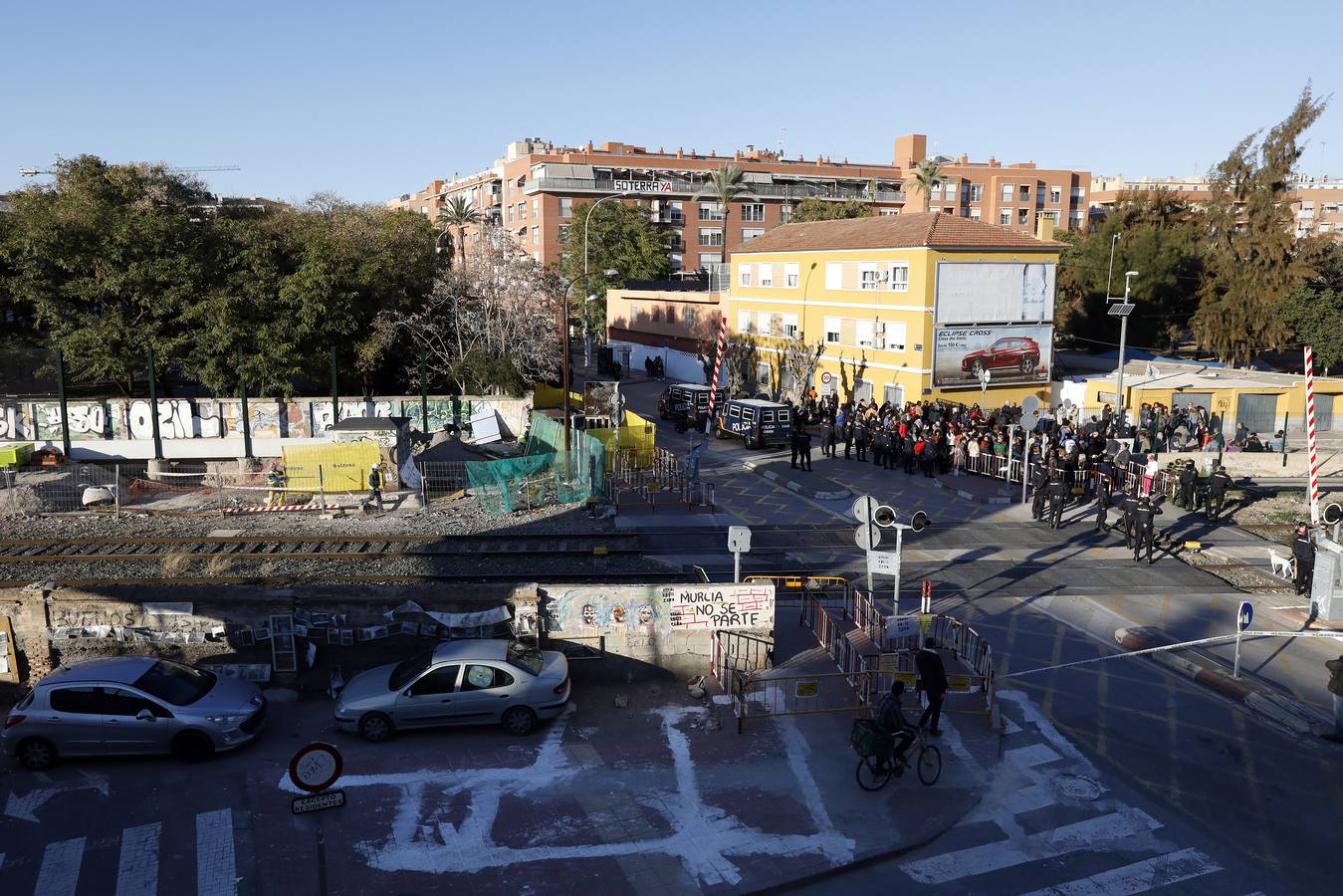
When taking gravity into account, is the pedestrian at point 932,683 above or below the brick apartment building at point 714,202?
below

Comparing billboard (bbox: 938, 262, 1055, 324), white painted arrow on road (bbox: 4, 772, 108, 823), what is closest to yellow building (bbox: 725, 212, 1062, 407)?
billboard (bbox: 938, 262, 1055, 324)

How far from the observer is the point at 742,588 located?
14.3 metres

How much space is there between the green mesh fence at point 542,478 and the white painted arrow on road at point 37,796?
13.4 meters

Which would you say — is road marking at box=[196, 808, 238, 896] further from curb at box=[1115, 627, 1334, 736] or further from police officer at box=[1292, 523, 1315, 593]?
police officer at box=[1292, 523, 1315, 593]

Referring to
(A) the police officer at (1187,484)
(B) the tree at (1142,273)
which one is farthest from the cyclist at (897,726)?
(B) the tree at (1142,273)

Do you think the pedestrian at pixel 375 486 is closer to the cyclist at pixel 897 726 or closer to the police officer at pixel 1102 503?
the cyclist at pixel 897 726

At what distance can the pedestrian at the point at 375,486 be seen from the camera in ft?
83.4

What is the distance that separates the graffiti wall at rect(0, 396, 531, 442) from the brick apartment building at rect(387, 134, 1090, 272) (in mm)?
43479

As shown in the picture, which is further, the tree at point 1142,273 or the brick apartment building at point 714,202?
the brick apartment building at point 714,202

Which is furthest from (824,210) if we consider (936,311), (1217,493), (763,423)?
(1217,493)

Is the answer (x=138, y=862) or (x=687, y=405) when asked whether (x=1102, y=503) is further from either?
(x=138, y=862)

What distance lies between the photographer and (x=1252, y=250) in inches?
1992

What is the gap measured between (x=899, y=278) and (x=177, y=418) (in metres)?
28.0

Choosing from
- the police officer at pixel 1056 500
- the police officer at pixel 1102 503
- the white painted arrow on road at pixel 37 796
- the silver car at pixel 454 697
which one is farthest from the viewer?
the police officer at pixel 1056 500
